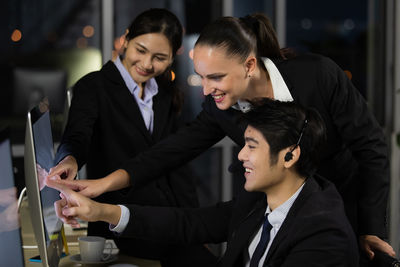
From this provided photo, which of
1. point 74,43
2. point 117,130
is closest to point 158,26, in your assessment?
point 117,130

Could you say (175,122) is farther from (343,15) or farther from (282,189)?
(343,15)

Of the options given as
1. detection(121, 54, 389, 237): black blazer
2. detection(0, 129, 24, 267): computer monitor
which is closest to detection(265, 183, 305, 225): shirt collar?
detection(121, 54, 389, 237): black blazer

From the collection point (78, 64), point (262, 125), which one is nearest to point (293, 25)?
point (78, 64)

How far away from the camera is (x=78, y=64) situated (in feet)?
13.6

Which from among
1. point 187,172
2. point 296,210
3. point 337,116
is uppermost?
point 337,116

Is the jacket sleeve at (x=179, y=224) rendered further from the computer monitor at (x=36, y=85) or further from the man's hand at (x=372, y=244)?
the computer monitor at (x=36, y=85)

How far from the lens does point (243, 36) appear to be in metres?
1.89

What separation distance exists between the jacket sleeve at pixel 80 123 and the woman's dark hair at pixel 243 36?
1.94 feet

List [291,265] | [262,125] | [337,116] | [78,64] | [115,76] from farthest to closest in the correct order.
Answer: [78,64] < [115,76] < [337,116] < [262,125] < [291,265]

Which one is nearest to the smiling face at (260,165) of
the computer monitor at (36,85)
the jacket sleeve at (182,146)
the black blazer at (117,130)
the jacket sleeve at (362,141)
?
the jacket sleeve at (362,141)

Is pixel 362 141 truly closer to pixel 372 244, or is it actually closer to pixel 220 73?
pixel 372 244

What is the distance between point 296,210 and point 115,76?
110cm

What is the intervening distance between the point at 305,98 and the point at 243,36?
0.91 ft

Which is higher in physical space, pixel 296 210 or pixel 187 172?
pixel 296 210
